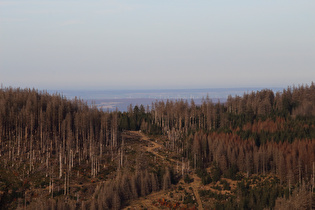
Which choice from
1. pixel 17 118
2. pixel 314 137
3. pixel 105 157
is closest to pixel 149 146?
pixel 105 157

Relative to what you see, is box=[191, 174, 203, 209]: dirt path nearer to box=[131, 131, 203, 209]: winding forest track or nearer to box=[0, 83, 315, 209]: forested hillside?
box=[131, 131, 203, 209]: winding forest track

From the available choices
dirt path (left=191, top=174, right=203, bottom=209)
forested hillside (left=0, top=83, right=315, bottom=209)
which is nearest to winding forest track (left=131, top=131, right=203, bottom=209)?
dirt path (left=191, top=174, right=203, bottom=209)

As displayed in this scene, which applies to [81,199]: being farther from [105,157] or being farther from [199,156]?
[199,156]

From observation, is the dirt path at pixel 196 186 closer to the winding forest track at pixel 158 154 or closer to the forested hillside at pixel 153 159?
the winding forest track at pixel 158 154

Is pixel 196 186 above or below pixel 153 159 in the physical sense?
below

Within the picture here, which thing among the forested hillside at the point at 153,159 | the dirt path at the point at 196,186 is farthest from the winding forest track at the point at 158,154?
the forested hillside at the point at 153,159

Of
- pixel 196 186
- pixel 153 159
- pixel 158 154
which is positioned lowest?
pixel 196 186

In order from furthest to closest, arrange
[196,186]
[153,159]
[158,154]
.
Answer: [158,154]
[153,159]
[196,186]

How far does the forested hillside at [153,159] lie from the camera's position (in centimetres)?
8500

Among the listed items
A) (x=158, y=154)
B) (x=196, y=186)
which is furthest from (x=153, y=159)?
(x=196, y=186)

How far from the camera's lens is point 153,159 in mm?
114375

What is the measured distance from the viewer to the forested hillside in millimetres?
85000

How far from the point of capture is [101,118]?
124750 mm

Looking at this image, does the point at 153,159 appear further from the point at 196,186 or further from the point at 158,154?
the point at 196,186
